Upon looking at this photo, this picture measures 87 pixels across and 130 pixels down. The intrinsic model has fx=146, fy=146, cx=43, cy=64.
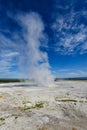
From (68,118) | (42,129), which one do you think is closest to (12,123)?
(42,129)

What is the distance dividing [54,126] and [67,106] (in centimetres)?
687

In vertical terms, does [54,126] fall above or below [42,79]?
below

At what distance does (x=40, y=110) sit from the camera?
1945 cm

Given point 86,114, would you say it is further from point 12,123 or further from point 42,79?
point 42,79

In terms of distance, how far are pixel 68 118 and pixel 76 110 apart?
296 centimetres

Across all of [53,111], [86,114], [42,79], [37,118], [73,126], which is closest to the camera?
[73,126]

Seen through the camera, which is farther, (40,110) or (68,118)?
(40,110)

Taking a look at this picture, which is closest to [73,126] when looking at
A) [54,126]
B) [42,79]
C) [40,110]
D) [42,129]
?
[54,126]

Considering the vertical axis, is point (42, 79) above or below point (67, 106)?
above

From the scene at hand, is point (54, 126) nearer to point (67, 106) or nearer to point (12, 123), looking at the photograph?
point (12, 123)

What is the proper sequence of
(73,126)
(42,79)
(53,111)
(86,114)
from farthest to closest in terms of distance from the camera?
(42,79) < (53,111) < (86,114) < (73,126)

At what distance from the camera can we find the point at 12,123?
1490cm

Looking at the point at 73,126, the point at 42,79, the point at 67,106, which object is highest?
the point at 42,79

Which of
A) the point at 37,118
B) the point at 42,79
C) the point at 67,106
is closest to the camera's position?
the point at 37,118
